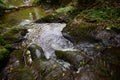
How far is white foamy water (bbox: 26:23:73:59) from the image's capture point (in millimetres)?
8773

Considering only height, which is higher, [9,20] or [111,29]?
[111,29]

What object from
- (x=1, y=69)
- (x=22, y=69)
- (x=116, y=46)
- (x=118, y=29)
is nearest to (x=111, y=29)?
(x=118, y=29)

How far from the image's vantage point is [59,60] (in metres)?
7.68

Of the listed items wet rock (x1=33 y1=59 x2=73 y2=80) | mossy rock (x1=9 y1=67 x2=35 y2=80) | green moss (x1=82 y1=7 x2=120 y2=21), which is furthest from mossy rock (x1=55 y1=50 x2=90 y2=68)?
green moss (x1=82 y1=7 x2=120 y2=21)

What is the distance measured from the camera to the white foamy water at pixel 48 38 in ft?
28.8

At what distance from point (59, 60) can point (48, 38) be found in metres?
2.34

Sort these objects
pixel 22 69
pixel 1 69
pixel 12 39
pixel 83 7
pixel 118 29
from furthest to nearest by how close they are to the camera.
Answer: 1. pixel 83 7
2. pixel 12 39
3. pixel 118 29
4. pixel 1 69
5. pixel 22 69

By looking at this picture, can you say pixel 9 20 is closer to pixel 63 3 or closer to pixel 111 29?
pixel 63 3

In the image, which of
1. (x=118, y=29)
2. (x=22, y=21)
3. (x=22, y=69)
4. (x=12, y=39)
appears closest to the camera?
(x=22, y=69)

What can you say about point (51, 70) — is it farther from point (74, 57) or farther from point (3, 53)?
point (3, 53)

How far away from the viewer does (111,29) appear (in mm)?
8422

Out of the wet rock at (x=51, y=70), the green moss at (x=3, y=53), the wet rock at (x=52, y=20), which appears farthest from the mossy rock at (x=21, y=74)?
the wet rock at (x=52, y=20)

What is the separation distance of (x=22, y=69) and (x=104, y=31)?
3849 mm

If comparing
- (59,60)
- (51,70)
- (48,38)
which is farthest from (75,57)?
(48,38)
